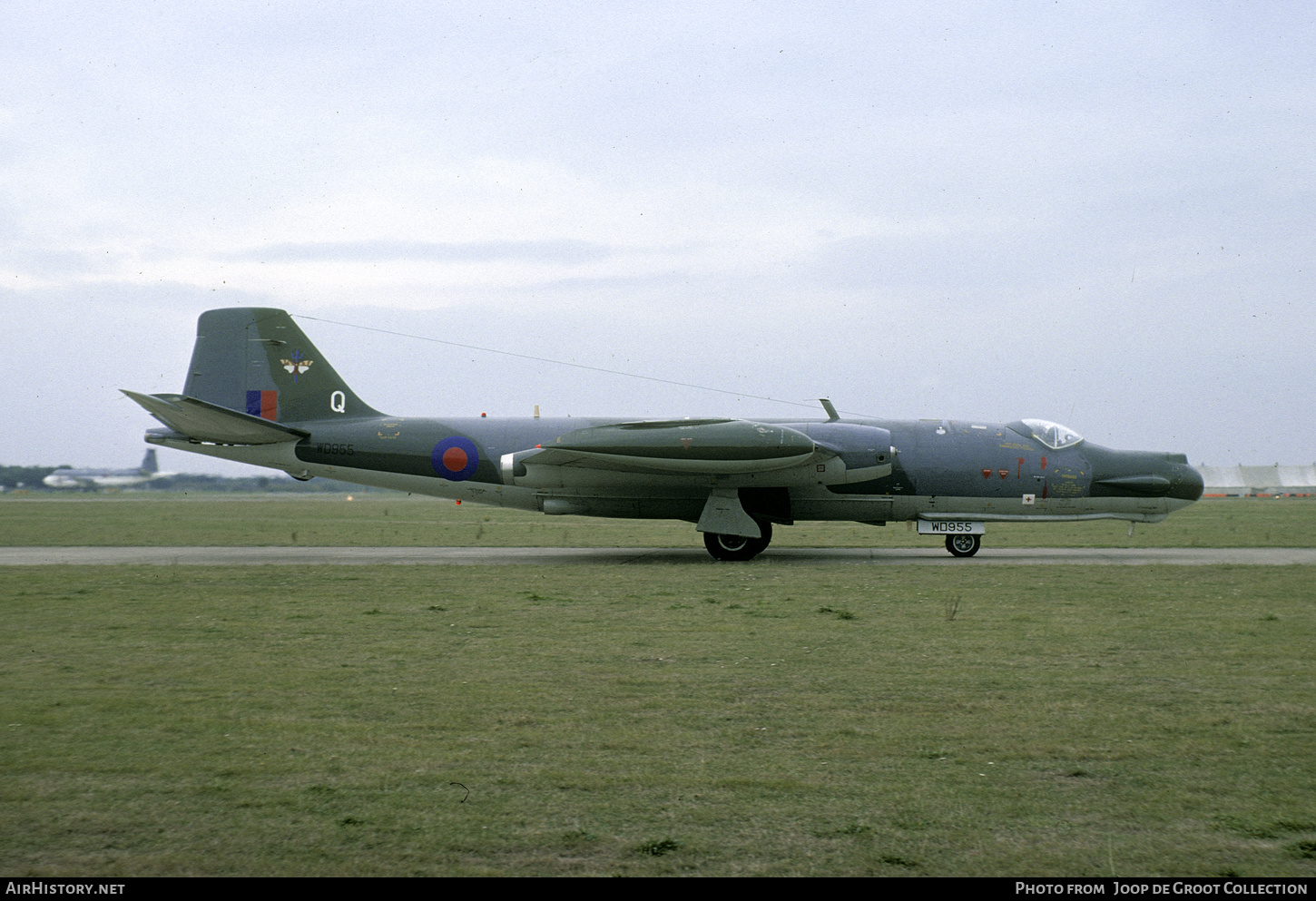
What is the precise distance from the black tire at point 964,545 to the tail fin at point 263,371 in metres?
14.0

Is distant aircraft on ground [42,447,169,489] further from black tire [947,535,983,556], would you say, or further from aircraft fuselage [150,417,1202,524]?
black tire [947,535,983,556]

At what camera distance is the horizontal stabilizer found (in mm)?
20984

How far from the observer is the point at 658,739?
6.40m

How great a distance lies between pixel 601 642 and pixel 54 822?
596 cm

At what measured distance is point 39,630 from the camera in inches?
432

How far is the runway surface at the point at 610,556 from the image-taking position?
798 inches

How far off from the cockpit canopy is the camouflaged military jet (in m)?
0.03

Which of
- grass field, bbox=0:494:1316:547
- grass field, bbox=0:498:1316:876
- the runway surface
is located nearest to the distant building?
grass field, bbox=0:494:1316:547

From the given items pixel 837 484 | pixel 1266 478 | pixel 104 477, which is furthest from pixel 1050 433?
pixel 104 477

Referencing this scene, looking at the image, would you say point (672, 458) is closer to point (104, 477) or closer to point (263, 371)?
point (263, 371)

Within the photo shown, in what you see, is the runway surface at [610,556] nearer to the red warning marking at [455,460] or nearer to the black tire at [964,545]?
the black tire at [964,545]

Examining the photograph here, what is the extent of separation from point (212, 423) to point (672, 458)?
33.4 ft

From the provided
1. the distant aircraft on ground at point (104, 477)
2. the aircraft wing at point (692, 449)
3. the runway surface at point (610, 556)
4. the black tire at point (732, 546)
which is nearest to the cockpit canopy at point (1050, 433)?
the runway surface at point (610, 556)
